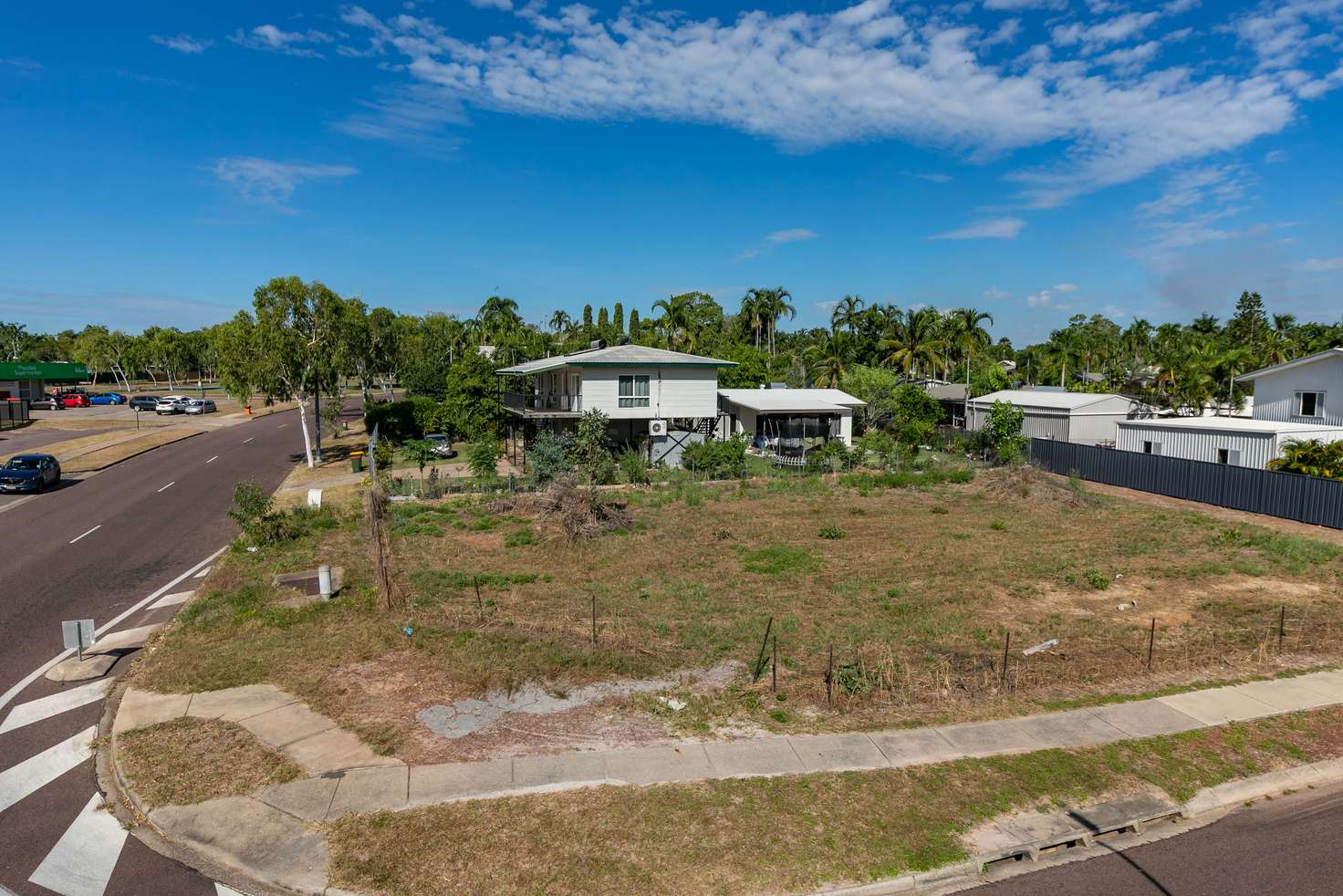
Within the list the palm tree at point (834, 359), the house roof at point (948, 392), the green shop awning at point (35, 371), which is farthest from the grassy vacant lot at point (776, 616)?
the green shop awning at point (35, 371)

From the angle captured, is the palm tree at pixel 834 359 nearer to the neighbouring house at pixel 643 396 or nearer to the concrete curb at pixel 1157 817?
the neighbouring house at pixel 643 396

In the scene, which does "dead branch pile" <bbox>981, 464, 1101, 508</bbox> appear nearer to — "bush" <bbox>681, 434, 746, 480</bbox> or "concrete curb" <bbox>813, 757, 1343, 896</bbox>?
"bush" <bbox>681, 434, 746, 480</bbox>

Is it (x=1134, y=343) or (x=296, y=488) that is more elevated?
(x=1134, y=343)

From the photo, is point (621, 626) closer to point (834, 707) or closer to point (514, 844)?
point (834, 707)

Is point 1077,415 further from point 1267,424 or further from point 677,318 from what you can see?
point 677,318

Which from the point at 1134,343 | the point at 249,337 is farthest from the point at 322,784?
the point at 1134,343

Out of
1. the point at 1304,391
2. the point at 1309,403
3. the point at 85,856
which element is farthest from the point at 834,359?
the point at 85,856
